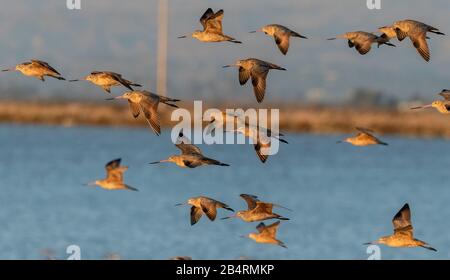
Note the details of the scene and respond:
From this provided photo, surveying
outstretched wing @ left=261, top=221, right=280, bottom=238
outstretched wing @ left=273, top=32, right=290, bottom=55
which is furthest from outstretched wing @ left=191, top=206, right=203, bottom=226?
outstretched wing @ left=261, top=221, right=280, bottom=238

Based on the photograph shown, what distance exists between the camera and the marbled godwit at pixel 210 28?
1755cm

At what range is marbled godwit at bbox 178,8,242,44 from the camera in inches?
691

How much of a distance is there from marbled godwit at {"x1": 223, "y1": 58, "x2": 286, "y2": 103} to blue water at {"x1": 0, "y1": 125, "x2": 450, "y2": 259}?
16066 mm

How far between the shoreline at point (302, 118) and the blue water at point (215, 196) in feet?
2.99

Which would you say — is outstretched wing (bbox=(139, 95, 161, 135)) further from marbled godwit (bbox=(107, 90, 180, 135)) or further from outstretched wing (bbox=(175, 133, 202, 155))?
outstretched wing (bbox=(175, 133, 202, 155))

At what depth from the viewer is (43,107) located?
9419 centimetres

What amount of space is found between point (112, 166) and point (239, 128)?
402 cm

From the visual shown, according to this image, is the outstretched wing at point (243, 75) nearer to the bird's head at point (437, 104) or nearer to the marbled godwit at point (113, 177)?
the bird's head at point (437, 104)

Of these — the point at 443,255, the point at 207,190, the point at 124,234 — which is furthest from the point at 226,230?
the point at 207,190

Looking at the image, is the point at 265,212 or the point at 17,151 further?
the point at 17,151

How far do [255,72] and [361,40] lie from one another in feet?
4.62
